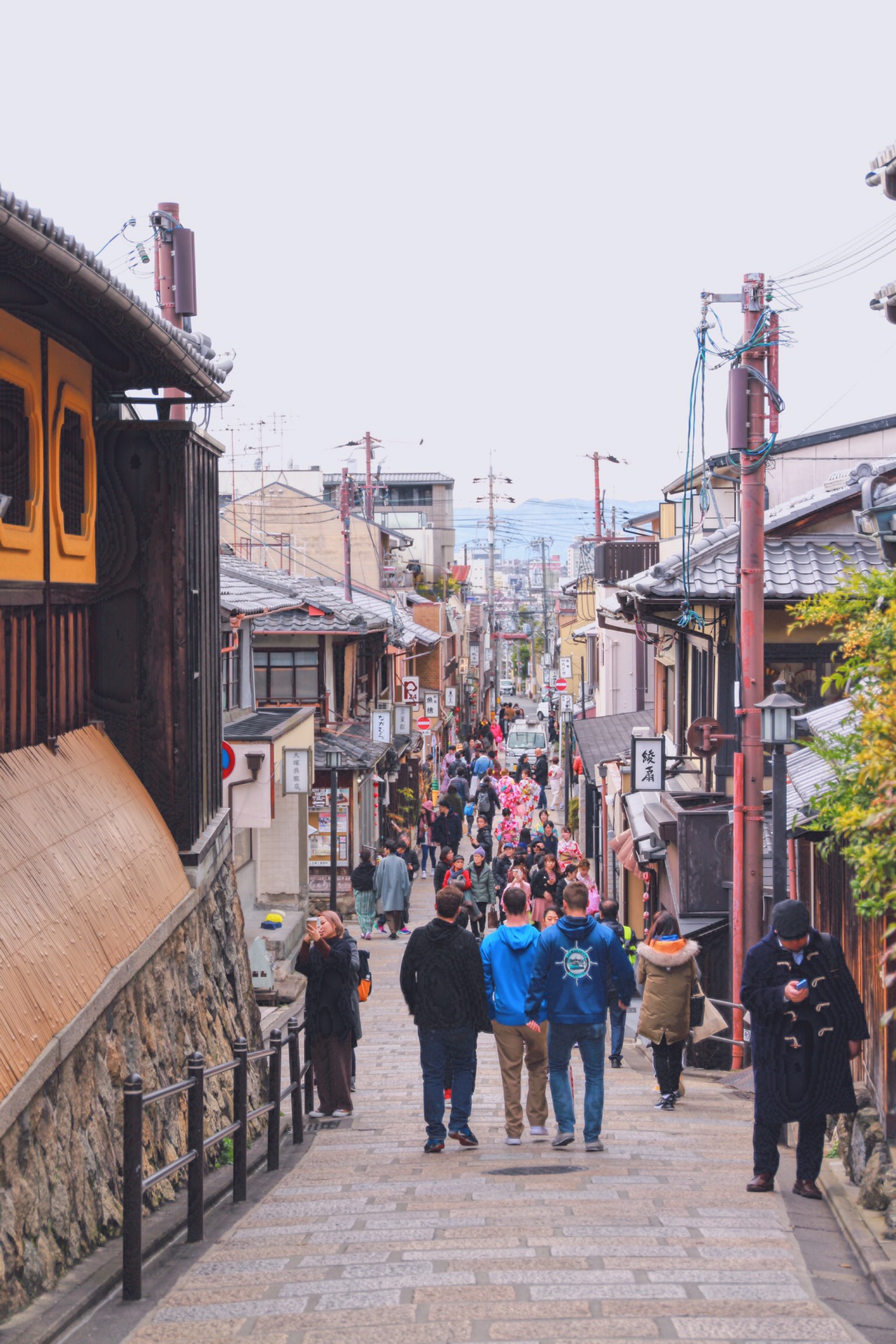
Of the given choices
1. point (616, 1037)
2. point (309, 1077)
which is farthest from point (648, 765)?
point (309, 1077)

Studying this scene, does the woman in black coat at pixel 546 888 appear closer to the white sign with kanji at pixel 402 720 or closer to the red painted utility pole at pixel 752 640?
the red painted utility pole at pixel 752 640

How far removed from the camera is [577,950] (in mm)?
8383

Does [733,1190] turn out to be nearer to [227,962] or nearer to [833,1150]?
[833,1150]

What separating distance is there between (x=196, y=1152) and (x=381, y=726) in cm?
2435

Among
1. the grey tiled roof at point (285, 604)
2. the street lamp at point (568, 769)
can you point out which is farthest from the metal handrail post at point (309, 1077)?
the street lamp at point (568, 769)

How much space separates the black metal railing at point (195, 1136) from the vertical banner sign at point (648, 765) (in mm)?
9504

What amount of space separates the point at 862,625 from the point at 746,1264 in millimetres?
2945

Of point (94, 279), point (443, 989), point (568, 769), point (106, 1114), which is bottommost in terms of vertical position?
point (568, 769)

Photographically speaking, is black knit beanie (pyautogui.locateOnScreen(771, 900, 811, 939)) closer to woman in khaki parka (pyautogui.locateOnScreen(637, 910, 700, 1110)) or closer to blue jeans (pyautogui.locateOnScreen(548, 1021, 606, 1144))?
blue jeans (pyautogui.locateOnScreen(548, 1021, 606, 1144))

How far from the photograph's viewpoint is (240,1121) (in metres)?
7.75

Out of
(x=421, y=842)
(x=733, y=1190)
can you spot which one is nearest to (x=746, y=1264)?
(x=733, y=1190)

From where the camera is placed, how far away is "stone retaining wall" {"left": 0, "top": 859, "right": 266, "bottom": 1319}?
5262 mm

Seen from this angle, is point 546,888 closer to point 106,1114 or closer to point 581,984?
point 581,984

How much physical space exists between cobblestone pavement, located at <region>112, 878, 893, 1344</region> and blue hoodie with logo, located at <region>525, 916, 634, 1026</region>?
0.95 m
